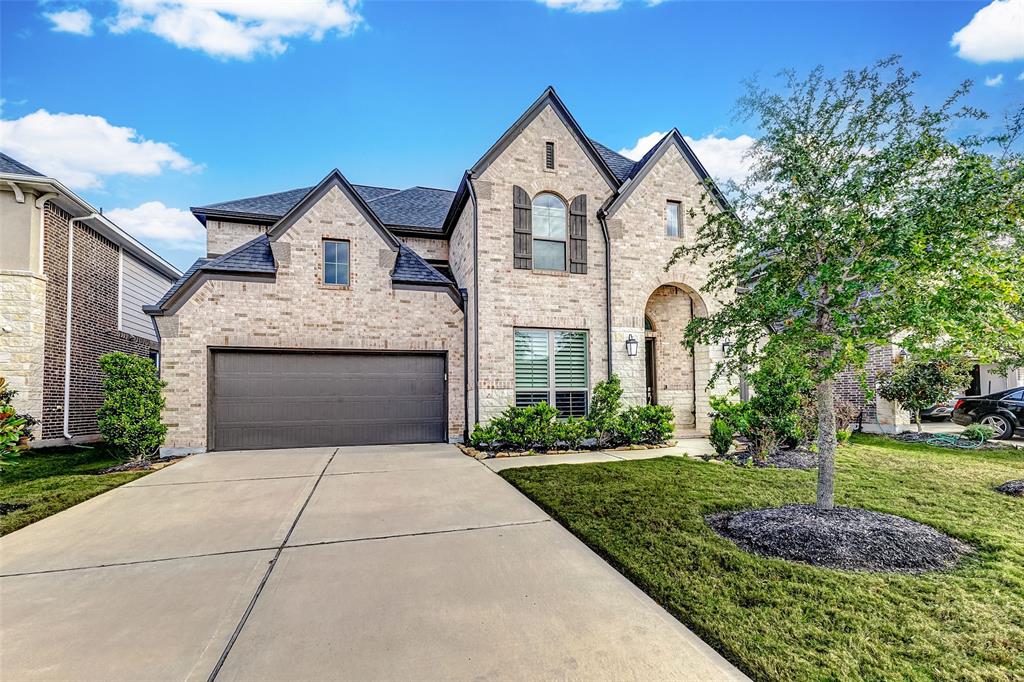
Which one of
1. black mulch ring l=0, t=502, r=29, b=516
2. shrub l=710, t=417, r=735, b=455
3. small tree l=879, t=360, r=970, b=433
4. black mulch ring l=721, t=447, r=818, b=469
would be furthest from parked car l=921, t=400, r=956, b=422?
black mulch ring l=0, t=502, r=29, b=516

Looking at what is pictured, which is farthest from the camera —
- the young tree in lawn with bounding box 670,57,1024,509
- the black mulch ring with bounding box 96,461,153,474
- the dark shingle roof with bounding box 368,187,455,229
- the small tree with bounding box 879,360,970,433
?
the dark shingle roof with bounding box 368,187,455,229

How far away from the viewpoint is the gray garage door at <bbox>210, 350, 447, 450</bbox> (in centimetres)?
887

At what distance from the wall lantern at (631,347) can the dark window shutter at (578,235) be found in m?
1.82

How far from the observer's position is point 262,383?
9.00 metres

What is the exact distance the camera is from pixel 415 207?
13.2 meters

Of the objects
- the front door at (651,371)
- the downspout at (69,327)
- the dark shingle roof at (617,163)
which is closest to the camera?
the downspout at (69,327)

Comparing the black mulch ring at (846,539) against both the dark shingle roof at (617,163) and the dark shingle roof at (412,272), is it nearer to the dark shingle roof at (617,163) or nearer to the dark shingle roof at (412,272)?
the dark shingle roof at (412,272)

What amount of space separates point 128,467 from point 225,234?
6.43 metres

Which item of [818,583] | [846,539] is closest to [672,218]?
[846,539]

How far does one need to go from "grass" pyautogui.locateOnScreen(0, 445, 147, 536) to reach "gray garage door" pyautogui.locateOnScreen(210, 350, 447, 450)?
6.55 feet

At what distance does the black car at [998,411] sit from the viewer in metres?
9.96

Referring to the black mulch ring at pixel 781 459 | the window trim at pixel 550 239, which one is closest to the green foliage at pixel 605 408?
the black mulch ring at pixel 781 459

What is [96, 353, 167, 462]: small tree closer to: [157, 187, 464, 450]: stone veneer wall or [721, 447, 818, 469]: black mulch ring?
[157, 187, 464, 450]: stone veneer wall

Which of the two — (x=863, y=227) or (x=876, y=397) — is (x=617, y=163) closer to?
(x=863, y=227)
